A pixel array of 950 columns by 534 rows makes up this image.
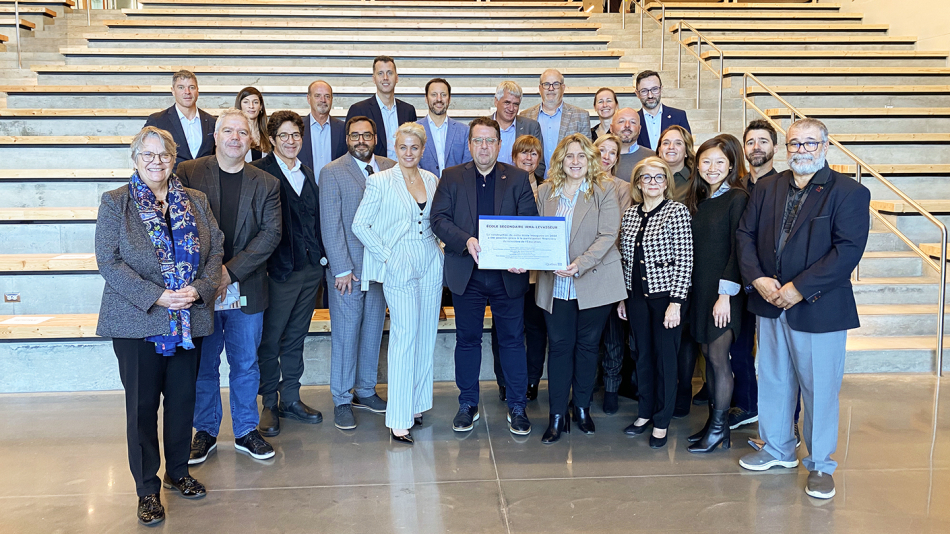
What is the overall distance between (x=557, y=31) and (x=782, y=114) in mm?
3742

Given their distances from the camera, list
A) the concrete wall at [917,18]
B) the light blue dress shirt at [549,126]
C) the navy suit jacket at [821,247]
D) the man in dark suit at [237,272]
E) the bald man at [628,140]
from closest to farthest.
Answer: the navy suit jacket at [821,247], the man in dark suit at [237,272], the bald man at [628,140], the light blue dress shirt at [549,126], the concrete wall at [917,18]

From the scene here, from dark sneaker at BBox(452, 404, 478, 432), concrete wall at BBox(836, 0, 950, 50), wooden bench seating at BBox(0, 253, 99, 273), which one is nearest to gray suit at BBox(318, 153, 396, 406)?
dark sneaker at BBox(452, 404, 478, 432)

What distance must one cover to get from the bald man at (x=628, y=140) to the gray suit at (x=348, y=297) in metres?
1.37

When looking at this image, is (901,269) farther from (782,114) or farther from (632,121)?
(632,121)

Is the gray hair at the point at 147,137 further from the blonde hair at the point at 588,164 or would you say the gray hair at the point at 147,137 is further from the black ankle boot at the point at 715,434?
the black ankle boot at the point at 715,434

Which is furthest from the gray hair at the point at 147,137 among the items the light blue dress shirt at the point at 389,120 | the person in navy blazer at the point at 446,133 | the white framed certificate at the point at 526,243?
the light blue dress shirt at the point at 389,120

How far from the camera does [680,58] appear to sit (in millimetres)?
7602

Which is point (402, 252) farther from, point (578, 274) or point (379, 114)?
point (379, 114)

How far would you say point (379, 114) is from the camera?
4.73 m

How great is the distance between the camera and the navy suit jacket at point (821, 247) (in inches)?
112

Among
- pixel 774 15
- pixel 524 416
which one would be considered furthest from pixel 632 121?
pixel 774 15

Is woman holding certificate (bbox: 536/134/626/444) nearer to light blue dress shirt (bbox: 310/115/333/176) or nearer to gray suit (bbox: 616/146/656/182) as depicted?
gray suit (bbox: 616/146/656/182)

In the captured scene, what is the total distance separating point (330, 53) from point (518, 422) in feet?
19.6

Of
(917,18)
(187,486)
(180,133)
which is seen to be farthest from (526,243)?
(917,18)
